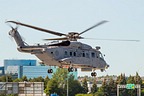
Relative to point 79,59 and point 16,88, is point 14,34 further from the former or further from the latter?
point 16,88

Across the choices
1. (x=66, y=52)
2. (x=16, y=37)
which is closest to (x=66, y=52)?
(x=66, y=52)

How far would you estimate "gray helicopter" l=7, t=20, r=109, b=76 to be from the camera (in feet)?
222

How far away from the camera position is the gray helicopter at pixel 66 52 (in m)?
67.6

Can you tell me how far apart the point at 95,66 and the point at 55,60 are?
744 cm

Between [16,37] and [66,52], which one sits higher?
[16,37]

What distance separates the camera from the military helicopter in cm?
6762

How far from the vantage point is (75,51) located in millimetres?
70938

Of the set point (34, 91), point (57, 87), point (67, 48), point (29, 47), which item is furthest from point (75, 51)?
point (57, 87)

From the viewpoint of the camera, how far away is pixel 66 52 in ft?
230

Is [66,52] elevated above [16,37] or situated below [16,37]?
below

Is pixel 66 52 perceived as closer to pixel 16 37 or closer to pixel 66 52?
pixel 66 52

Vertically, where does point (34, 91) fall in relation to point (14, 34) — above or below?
below

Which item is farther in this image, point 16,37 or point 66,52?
point 66,52

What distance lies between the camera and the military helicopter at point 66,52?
2662 inches
